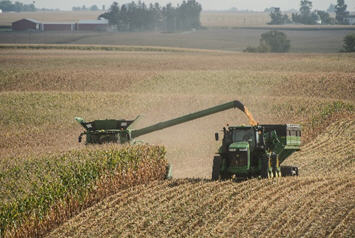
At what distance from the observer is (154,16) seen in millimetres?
160000

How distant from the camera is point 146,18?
15425 centimetres

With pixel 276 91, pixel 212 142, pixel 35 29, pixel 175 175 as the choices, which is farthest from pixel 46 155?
pixel 35 29

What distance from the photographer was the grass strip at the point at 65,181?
596 inches

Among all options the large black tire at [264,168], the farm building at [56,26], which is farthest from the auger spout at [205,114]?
the farm building at [56,26]

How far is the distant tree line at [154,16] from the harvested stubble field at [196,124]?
7487 centimetres

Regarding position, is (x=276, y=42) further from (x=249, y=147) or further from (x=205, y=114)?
(x=249, y=147)

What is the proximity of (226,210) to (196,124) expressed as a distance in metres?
19.4

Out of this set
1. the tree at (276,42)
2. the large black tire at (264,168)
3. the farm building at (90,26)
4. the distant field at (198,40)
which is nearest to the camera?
the large black tire at (264,168)

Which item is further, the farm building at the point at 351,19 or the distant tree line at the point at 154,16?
the farm building at the point at 351,19

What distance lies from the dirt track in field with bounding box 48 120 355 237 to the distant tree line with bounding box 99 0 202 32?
129741 mm

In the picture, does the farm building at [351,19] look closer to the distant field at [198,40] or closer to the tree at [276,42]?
the distant field at [198,40]

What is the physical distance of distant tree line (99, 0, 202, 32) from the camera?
148 meters

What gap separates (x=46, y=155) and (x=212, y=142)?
13922mm

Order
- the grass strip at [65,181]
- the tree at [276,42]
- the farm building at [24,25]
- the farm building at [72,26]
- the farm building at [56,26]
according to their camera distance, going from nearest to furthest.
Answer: the grass strip at [65,181] < the tree at [276,42] < the farm building at [24,25] < the farm building at [72,26] < the farm building at [56,26]
